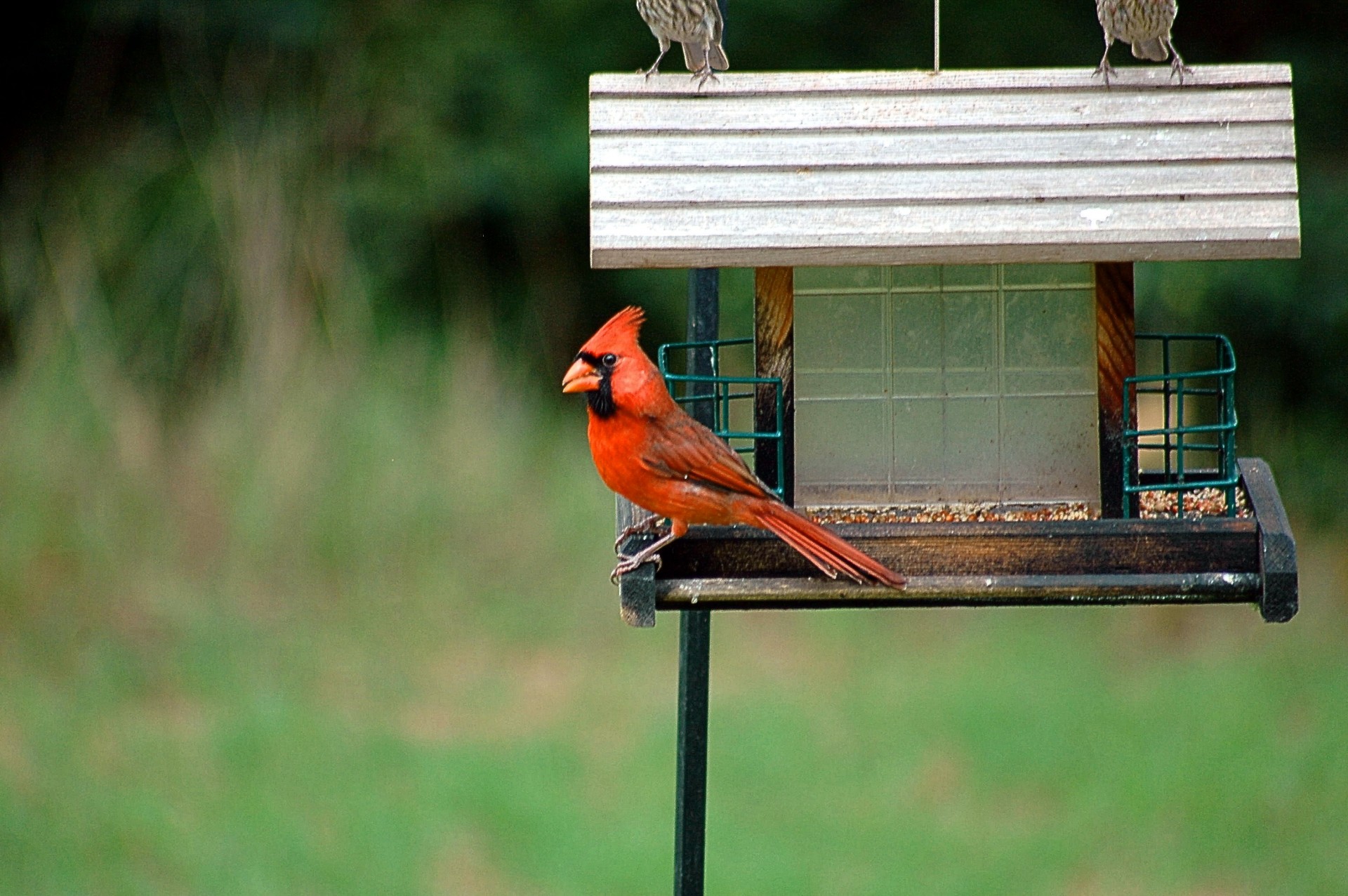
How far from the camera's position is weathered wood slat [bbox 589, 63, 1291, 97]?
349 centimetres

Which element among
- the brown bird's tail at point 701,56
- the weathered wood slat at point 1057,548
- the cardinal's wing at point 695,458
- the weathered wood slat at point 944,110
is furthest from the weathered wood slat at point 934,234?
the brown bird's tail at point 701,56

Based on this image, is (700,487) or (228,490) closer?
(700,487)

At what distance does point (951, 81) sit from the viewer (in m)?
3.51

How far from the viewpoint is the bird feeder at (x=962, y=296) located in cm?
319

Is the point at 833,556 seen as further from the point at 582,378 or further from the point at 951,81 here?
the point at 951,81

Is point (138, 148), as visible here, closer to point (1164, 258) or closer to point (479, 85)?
point (479, 85)

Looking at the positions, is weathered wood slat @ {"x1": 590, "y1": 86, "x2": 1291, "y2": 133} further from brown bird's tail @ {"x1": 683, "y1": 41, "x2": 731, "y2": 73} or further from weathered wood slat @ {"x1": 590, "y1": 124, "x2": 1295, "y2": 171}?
brown bird's tail @ {"x1": 683, "y1": 41, "x2": 731, "y2": 73}

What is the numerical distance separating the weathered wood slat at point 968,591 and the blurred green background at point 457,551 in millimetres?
3094

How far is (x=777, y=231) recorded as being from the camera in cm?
325

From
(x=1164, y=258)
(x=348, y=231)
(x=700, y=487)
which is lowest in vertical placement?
(x=700, y=487)

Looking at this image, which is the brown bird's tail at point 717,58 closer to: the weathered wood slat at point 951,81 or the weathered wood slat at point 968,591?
the weathered wood slat at point 951,81

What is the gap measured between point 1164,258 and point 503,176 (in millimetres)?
7634

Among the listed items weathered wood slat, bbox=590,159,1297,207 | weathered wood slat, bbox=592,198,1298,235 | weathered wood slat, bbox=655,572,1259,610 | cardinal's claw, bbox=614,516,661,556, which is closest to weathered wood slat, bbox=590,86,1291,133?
weathered wood slat, bbox=590,159,1297,207

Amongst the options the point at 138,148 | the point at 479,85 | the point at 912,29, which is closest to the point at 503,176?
the point at 479,85
